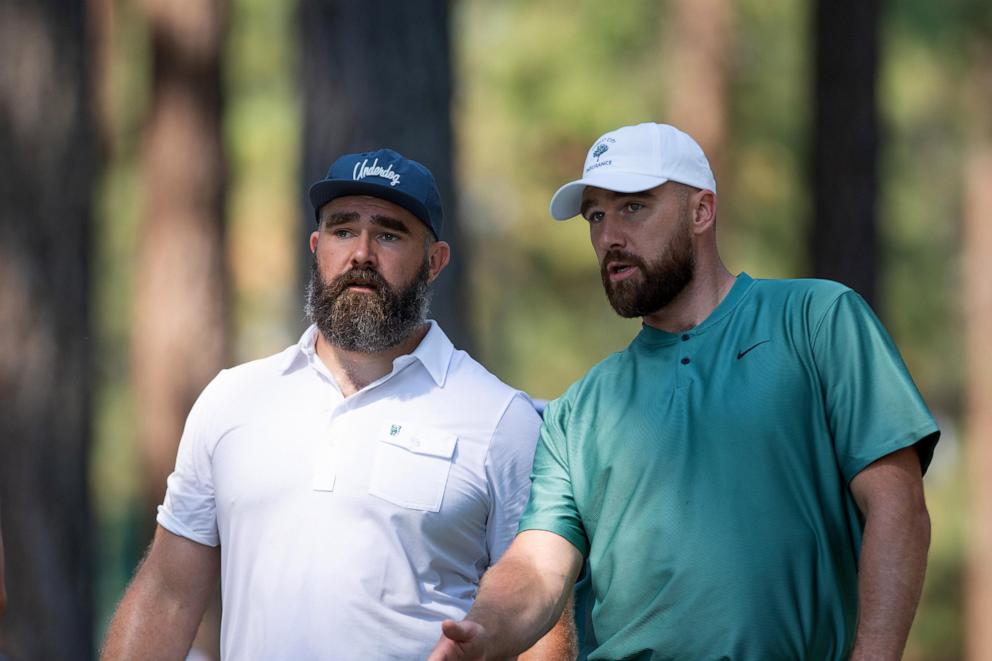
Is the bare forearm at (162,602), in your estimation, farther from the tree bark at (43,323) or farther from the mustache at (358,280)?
the tree bark at (43,323)

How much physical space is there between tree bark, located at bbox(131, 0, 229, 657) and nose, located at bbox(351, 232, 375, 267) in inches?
355

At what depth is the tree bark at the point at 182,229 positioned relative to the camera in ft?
45.1

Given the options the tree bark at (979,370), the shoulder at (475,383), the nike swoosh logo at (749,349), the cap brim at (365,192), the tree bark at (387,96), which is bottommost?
the tree bark at (979,370)

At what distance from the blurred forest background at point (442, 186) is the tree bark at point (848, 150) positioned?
2cm

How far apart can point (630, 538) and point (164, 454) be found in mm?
10196

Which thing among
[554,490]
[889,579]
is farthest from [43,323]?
[889,579]

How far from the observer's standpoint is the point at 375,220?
4832mm

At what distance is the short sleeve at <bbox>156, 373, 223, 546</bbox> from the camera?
15.6 ft

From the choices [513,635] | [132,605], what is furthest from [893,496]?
[132,605]

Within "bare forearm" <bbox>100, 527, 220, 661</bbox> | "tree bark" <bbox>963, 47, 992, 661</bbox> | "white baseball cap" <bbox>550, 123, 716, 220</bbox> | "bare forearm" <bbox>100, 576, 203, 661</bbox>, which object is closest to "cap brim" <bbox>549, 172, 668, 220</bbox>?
"white baseball cap" <bbox>550, 123, 716, 220</bbox>

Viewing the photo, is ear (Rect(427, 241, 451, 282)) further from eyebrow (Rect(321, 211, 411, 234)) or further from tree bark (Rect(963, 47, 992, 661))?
tree bark (Rect(963, 47, 992, 661))

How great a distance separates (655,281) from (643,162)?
12.8 inches

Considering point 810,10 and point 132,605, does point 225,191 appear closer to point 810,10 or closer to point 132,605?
point 810,10

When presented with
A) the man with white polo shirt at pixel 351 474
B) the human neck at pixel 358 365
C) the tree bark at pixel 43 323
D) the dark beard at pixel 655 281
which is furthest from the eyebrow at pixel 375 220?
the tree bark at pixel 43 323
